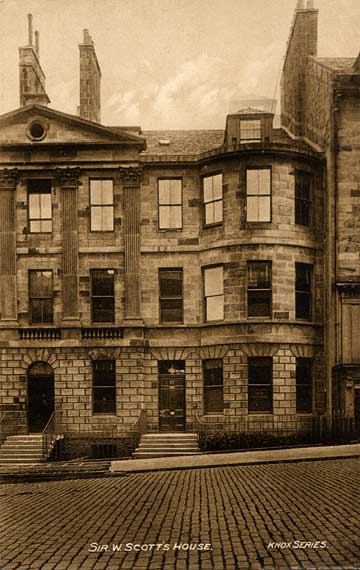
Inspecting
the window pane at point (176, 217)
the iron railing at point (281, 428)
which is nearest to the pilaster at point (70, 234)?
the window pane at point (176, 217)

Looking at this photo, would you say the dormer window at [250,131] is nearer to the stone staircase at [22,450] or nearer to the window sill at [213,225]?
the window sill at [213,225]

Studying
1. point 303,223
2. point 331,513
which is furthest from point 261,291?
point 331,513

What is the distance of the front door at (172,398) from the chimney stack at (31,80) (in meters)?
11.5

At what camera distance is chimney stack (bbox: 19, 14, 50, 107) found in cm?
2662

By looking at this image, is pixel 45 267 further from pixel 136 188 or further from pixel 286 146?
pixel 286 146

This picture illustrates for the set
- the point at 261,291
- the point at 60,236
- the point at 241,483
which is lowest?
the point at 241,483

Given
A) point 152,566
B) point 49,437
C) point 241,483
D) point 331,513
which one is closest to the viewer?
point 152,566

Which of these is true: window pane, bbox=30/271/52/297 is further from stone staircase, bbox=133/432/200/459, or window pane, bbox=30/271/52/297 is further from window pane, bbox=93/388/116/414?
stone staircase, bbox=133/432/200/459

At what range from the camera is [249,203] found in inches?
999

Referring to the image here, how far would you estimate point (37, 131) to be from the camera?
85.3 feet

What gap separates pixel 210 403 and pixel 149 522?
42.9 ft

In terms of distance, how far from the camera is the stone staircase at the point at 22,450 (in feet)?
76.6

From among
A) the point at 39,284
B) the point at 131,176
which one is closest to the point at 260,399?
the point at 39,284

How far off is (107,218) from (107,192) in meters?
1.00
